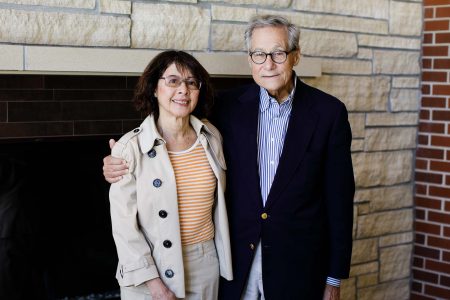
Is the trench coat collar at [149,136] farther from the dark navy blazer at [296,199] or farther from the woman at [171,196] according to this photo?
the dark navy blazer at [296,199]

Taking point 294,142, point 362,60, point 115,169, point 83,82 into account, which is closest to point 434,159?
point 362,60

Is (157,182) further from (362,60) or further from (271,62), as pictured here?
(362,60)

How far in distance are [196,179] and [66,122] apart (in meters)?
0.67

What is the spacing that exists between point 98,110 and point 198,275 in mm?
812

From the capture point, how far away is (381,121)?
350 cm

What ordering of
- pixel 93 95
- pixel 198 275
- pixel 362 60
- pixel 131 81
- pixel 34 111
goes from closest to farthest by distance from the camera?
pixel 198 275, pixel 34 111, pixel 93 95, pixel 131 81, pixel 362 60

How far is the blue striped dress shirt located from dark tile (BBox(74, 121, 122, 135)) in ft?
2.12

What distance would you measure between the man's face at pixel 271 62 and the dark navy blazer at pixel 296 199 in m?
0.12

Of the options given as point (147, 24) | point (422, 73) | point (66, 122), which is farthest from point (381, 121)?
point (66, 122)

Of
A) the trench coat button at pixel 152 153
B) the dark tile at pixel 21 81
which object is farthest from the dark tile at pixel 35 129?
the trench coat button at pixel 152 153

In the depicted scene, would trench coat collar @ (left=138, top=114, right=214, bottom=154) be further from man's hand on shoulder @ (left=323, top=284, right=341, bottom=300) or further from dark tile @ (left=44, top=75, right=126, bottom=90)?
man's hand on shoulder @ (left=323, top=284, right=341, bottom=300)

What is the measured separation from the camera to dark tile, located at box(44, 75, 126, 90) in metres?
2.46

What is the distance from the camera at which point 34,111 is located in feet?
7.98

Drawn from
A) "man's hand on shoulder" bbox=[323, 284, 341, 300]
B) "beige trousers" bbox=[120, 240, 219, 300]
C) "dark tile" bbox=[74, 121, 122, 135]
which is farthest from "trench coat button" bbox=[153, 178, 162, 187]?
"man's hand on shoulder" bbox=[323, 284, 341, 300]
